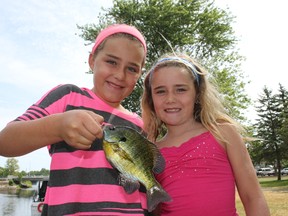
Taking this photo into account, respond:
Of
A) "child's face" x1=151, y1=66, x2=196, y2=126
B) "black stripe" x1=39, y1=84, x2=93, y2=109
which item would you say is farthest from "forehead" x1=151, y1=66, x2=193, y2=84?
"black stripe" x1=39, y1=84, x2=93, y2=109

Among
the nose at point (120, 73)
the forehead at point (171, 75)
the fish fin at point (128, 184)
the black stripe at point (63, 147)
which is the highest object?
the forehead at point (171, 75)

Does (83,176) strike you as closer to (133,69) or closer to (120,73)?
(120,73)

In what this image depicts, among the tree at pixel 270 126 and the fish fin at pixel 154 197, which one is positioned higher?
the tree at pixel 270 126

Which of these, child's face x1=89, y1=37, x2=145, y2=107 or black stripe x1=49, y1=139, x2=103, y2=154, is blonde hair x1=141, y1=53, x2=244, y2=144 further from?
black stripe x1=49, y1=139, x2=103, y2=154

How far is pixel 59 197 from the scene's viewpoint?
2154 millimetres

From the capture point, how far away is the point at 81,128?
5.53 ft

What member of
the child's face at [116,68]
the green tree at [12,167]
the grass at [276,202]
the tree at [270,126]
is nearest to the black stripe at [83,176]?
the child's face at [116,68]

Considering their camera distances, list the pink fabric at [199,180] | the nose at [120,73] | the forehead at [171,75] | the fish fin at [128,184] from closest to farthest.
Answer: the fish fin at [128,184], the nose at [120,73], the pink fabric at [199,180], the forehead at [171,75]

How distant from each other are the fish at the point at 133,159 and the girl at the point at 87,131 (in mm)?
139

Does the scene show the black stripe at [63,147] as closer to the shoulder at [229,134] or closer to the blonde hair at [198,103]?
the blonde hair at [198,103]

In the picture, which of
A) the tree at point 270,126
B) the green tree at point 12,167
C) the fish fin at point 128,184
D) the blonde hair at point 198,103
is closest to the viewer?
the fish fin at point 128,184

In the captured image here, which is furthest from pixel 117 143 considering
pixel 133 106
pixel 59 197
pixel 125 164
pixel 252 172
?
pixel 133 106

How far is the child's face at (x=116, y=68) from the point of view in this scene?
2.50 metres

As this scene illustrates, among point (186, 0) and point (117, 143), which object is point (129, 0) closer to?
point (186, 0)
